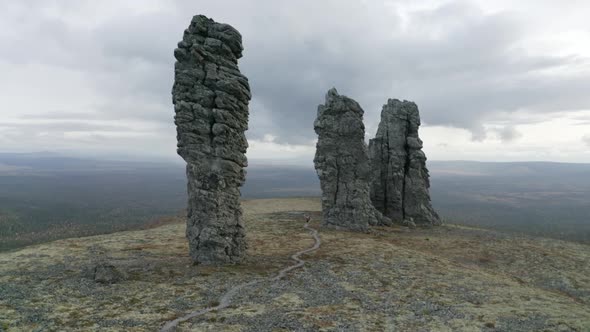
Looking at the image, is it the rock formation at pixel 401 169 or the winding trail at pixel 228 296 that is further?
the rock formation at pixel 401 169

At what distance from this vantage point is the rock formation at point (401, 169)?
5972 centimetres

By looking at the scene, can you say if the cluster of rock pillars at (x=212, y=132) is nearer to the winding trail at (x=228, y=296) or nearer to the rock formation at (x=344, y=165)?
the winding trail at (x=228, y=296)

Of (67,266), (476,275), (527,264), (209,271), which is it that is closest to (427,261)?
(476,275)

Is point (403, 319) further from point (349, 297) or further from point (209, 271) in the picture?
point (209, 271)

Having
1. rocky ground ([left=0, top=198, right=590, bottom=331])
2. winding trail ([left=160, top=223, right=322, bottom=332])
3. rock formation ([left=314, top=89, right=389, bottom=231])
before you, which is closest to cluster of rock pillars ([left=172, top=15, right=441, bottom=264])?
rocky ground ([left=0, top=198, right=590, bottom=331])

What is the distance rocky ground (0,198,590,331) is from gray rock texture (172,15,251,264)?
2363 mm

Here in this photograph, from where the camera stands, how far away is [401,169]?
2376 inches

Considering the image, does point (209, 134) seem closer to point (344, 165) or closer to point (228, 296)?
point (228, 296)

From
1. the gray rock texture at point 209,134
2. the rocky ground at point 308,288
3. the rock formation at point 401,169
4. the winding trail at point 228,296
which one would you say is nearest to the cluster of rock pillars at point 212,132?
the gray rock texture at point 209,134

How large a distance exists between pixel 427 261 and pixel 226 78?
993 inches

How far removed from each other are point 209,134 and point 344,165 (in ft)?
82.1

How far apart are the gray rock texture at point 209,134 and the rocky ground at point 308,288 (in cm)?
236

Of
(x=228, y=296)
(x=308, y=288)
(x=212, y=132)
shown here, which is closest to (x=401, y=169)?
(x=212, y=132)

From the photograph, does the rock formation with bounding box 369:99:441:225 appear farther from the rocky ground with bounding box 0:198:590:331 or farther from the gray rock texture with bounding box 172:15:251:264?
the gray rock texture with bounding box 172:15:251:264
